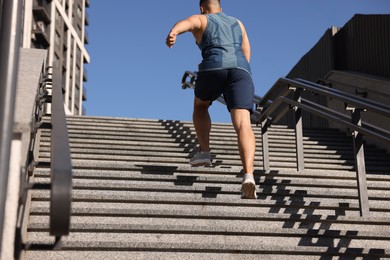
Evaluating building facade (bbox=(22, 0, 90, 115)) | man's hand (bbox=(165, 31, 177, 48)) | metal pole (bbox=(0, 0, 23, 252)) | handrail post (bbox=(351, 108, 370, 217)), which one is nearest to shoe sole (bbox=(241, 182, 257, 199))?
handrail post (bbox=(351, 108, 370, 217))

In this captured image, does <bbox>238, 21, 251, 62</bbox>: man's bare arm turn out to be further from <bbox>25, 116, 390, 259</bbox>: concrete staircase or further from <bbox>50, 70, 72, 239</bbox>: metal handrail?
<bbox>50, 70, 72, 239</bbox>: metal handrail

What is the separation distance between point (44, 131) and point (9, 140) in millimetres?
5206

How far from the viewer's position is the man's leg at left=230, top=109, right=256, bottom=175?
5172 millimetres

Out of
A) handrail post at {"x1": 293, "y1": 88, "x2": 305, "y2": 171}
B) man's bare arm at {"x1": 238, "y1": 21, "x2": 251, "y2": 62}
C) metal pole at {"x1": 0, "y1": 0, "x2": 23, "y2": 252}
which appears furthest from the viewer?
handrail post at {"x1": 293, "y1": 88, "x2": 305, "y2": 171}

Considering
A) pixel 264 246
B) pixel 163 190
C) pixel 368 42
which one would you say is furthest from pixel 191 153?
pixel 368 42

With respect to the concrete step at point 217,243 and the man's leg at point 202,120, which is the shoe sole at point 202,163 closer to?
the man's leg at point 202,120

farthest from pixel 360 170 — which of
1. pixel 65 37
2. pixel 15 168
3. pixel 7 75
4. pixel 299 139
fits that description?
pixel 65 37

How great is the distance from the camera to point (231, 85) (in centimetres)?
547

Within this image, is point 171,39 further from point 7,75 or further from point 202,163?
point 7,75

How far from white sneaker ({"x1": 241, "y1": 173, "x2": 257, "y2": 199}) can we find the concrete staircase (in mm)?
60

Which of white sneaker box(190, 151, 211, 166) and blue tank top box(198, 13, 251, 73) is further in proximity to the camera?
white sneaker box(190, 151, 211, 166)

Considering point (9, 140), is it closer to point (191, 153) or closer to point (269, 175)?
point (269, 175)

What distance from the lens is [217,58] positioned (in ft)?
18.1

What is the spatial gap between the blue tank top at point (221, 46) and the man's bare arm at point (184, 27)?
0.10 metres
